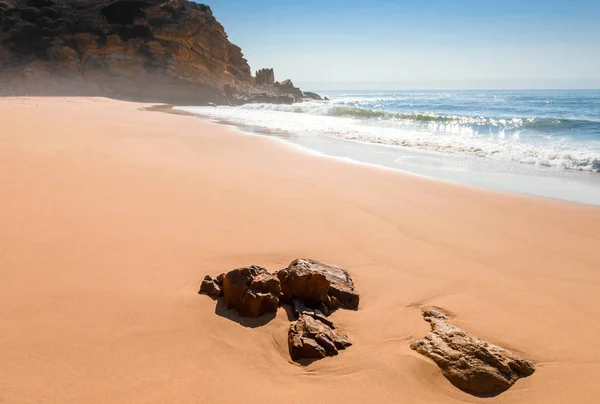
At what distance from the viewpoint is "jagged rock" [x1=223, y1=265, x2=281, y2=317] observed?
2691mm

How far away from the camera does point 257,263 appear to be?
3516mm

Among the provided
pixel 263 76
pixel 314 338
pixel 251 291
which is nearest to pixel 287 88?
pixel 263 76

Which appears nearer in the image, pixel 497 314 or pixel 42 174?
pixel 497 314

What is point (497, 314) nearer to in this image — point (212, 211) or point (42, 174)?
point (212, 211)

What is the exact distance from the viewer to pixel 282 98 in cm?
4138

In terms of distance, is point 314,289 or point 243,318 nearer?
point 243,318

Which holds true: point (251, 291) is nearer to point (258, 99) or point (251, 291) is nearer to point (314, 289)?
point (314, 289)

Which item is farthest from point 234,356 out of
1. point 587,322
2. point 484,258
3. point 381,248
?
point 484,258

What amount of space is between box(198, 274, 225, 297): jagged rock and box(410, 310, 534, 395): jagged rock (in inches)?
53.3

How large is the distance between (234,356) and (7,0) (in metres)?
53.6

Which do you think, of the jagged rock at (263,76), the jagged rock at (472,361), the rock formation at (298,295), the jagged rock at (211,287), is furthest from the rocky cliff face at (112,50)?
the jagged rock at (472,361)

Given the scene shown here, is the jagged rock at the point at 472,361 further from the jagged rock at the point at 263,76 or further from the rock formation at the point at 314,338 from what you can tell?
the jagged rock at the point at 263,76

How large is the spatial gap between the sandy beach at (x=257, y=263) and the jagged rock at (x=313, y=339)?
7 centimetres

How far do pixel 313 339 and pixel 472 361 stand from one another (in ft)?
→ 2.96
